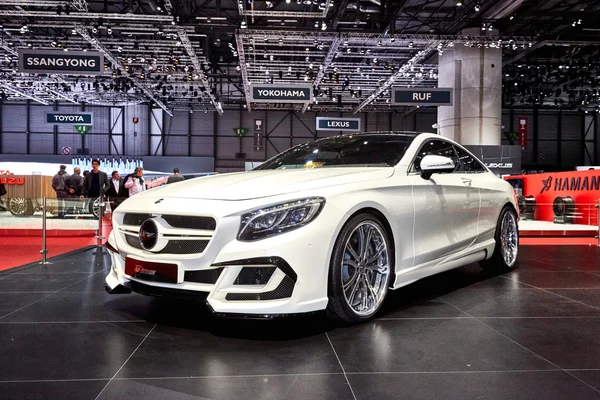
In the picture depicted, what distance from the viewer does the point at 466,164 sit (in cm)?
487

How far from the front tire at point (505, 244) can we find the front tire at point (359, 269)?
2215mm

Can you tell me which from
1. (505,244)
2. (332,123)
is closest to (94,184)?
(505,244)

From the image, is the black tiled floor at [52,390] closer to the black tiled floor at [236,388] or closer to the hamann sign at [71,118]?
the black tiled floor at [236,388]

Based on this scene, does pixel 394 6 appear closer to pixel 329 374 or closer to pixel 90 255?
pixel 90 255

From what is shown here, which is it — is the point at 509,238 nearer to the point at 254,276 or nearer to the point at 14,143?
the point at 254,276

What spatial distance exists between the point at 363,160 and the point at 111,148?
30086mm

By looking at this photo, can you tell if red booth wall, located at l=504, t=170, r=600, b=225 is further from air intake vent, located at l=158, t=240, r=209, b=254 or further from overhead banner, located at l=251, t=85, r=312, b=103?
air intake vent, located at l=158, t=240, r=209, b=254

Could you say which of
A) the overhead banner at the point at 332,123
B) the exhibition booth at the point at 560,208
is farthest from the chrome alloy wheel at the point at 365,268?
the overhead banner at the point at 332,123

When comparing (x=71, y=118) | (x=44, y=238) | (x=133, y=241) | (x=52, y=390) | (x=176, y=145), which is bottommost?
(x=52, y=390)

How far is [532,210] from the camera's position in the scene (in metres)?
13.8

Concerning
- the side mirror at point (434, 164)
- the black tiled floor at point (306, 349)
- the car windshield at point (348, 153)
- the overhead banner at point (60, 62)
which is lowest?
the black tiled floor at point (306, 349)

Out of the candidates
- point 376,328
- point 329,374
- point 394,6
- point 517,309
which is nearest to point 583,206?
point 394,6

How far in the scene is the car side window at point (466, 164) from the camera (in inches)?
187

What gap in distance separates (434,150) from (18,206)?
292 inches
